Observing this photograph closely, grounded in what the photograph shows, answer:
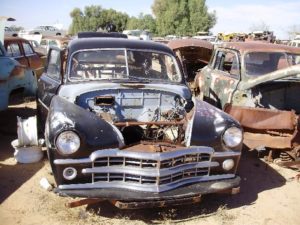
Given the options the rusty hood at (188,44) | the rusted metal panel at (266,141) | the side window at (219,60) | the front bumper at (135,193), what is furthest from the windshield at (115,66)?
the rusty hood at (188,44)

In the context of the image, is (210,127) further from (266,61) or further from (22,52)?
(22,52)

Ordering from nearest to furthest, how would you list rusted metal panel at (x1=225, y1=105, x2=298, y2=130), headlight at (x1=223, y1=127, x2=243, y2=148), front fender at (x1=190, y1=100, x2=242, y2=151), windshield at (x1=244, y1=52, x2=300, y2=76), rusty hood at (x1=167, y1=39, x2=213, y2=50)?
front fender at (x1=190, y1=100, x2=242, y2=151) < headlight at (x1=223, y1=127, x2=243, y2=148) < rusted metal panel at (x1=225, y1=105, x2=298, y2=130) < windshield at (x1=244, y1=52, x2=300, y2=76) < rusty hood at (x1=167, y1=39, x2=213, y2=50)

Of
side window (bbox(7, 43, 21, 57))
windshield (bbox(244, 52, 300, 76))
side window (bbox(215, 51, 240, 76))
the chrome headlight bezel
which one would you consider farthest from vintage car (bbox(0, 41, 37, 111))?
windshield (bbox(244, 52, 300, 76))

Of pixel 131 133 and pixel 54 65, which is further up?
pixel 54 65

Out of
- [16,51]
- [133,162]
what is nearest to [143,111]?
[133,162]

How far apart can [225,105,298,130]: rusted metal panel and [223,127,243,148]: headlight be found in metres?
1.46

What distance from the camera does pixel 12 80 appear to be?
6.99m

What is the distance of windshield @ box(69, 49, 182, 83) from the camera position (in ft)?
16.8

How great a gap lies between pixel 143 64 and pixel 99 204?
1992 mm

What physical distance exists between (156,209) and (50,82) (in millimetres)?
2467

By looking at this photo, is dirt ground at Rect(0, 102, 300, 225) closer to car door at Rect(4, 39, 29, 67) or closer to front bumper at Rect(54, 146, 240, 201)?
front bumper at Rect(54, 146, 240, 201)

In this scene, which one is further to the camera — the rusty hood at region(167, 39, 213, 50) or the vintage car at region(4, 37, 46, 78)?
the rusty hood at region(167, 39, 213, 50)

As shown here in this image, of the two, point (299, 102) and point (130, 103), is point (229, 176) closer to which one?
point (130, 103)

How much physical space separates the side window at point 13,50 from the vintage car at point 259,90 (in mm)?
5396
